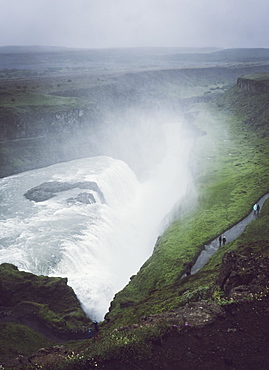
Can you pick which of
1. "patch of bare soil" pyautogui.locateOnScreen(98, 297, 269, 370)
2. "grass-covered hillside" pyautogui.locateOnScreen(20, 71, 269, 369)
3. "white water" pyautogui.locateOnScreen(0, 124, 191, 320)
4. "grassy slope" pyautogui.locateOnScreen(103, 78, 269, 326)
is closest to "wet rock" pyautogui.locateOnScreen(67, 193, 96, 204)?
"white water" pyautogui.locateOnScreen(0, 124, 191, 320)

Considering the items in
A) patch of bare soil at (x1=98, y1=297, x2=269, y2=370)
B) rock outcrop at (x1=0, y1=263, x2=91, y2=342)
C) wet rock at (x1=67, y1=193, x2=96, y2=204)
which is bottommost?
rock outcrop at (x1=0, y1=263, x2=91, y2=342)

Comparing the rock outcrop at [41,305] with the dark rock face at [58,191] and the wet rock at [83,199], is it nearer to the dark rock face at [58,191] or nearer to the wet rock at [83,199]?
Result: the wet rock at [83,199]

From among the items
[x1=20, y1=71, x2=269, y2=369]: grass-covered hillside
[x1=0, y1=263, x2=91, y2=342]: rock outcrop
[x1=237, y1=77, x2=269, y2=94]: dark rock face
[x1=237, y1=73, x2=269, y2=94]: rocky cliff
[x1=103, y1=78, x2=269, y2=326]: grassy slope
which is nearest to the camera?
[x1=20, y1=71, x2=269, y2=369]: grass-covered hillside

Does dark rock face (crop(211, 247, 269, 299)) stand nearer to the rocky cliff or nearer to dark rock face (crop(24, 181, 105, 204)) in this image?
dark rock face (crop(24, 181, 105, 204))

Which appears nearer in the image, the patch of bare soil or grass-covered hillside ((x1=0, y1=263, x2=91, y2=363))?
the patch of bare soil

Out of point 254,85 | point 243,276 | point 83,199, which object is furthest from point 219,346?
point 254,85

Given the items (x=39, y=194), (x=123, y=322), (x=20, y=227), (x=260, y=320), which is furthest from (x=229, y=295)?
Result: (x=39, y=194)

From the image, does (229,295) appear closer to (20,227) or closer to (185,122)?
(20,227)

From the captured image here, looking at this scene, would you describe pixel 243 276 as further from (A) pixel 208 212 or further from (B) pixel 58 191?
(B) pixel 58 191
